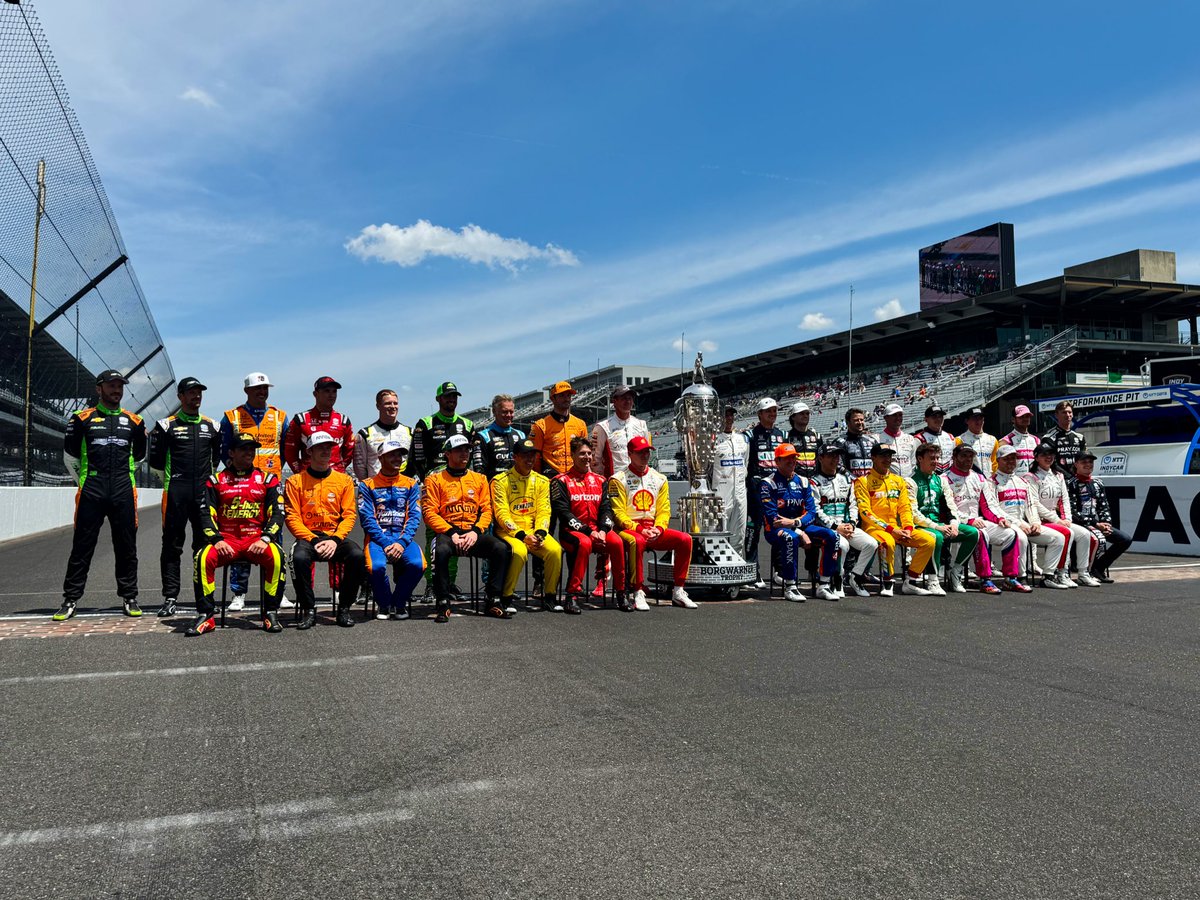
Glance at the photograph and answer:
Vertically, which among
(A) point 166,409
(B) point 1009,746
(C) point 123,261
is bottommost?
(B) point 1009,746

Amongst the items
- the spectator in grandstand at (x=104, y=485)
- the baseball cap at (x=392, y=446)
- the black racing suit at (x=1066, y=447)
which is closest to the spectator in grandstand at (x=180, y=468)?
the spectator in grandstand at (x=104, y=485)

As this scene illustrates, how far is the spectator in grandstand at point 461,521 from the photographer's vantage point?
7.59 meters

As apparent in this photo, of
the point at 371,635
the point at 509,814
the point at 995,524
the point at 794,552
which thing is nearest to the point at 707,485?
the point at 794,552

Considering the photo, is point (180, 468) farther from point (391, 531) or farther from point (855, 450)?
point (855, 450)

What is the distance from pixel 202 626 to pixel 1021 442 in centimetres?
977

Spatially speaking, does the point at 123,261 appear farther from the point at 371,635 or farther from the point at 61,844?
the point at 61,844

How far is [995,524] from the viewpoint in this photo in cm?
992

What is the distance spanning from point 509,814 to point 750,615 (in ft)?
15.7

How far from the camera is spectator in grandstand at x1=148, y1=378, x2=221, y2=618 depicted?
750 cm

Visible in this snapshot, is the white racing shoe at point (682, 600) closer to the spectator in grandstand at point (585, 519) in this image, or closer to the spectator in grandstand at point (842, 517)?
the spectator in grandstand at point (585, 519)

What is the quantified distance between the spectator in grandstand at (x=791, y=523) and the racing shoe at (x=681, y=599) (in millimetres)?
1118

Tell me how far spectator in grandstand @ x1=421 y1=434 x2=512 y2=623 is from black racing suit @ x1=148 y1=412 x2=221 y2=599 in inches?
75.3

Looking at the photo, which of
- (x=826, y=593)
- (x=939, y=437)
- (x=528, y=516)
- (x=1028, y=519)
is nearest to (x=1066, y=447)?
(x=1028, y=519)

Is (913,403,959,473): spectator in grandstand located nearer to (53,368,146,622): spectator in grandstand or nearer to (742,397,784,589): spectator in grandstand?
(742,397,784,589): spectator in grandstand
